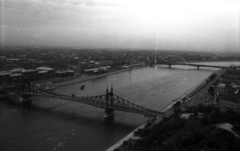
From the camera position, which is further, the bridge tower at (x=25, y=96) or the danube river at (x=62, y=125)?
the bridge tower at (x=25, y=96)

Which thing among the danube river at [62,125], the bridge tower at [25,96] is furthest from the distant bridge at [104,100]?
the danube river at [62,125]

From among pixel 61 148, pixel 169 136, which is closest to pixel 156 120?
pixel 169 136

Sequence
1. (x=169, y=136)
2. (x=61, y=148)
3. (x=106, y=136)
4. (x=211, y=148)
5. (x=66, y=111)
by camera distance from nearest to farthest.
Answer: (x=211, y=148) < (x=169, y=136) < (x=61, y=148) < (x=106, y=136) < (x=66, y=111)

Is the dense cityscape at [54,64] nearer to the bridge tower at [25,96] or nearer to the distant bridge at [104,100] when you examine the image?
the bridge tower at [25,96]

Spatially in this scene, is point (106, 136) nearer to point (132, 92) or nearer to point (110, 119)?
point (110, 119)

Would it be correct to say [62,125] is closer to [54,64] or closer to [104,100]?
[104,100]

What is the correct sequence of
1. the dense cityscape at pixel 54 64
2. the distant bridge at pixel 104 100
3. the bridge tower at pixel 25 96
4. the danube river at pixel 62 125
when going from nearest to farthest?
the danube river at pixel 62 125 < the distant bridge at pixel 104 100 < the bridge tower at pixel 25 96 < the dense cityscape at pixel 54 64

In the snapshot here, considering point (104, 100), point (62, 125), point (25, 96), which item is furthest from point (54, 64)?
point (62, 125)

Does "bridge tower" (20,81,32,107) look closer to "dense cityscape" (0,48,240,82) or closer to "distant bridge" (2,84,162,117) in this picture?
"distant bridge" (2,84,162,117)
